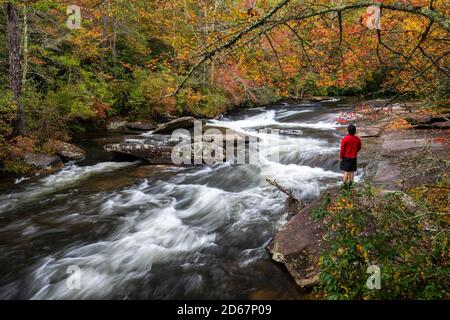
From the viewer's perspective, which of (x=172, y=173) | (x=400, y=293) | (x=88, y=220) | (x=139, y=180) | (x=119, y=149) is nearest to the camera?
(x=400, y=293)

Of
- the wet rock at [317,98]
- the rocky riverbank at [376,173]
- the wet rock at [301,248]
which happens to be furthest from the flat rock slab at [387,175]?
the wet rock at [317,98]

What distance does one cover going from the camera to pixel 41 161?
1077 cm

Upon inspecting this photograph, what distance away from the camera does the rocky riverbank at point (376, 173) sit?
4.89 metres

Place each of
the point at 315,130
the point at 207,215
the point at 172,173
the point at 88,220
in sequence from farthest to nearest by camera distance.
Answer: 1. the point at 315,130
2. the point at 172,173
3. the point at 207,215
4. the point at 88,220

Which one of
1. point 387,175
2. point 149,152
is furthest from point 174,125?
point 387,175

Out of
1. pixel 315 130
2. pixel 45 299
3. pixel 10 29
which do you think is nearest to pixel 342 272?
pixel 45 299

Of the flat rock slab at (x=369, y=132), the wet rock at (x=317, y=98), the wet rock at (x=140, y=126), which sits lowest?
the flat rock slab at (x=369, y=132)

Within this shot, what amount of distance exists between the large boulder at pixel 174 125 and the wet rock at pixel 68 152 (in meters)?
4.49

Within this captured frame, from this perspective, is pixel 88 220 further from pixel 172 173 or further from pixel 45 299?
pixel 172 173

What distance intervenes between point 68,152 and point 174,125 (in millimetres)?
5618

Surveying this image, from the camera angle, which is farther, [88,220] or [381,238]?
[88,220]

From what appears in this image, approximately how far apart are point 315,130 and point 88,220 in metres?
12.6

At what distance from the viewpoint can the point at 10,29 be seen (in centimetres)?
1002

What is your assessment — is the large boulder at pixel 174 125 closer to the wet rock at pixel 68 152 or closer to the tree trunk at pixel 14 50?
the wet rock at pixel 68 152
